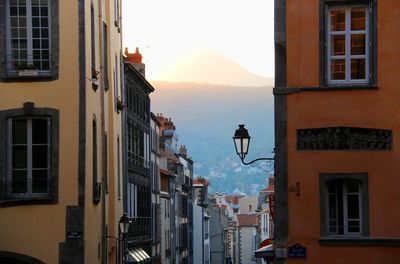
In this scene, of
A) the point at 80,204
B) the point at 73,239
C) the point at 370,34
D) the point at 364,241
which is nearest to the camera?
the point at 364,241

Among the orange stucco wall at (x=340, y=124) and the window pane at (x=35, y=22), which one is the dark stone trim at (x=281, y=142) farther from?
the window pane at (x=35, y=22)

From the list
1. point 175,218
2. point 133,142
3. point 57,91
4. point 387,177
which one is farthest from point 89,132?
point 175,218

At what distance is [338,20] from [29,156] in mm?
9177

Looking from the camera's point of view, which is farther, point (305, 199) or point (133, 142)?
point (133, 142)

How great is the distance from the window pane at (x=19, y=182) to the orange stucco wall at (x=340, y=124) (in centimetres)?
784

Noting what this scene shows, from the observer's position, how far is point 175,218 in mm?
77062

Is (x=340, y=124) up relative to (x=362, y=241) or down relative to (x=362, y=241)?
up

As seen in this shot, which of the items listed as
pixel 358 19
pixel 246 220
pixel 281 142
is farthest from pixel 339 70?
pixel 246 220

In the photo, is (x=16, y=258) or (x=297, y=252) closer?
(x=297, y=252)

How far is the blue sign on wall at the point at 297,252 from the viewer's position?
829 inches

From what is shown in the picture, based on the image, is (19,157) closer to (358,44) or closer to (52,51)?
(52,51)

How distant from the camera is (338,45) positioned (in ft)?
70.6

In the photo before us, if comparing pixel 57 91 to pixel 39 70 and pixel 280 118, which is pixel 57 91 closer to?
pixel 39 70

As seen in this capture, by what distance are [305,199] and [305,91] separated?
2.39 meters
